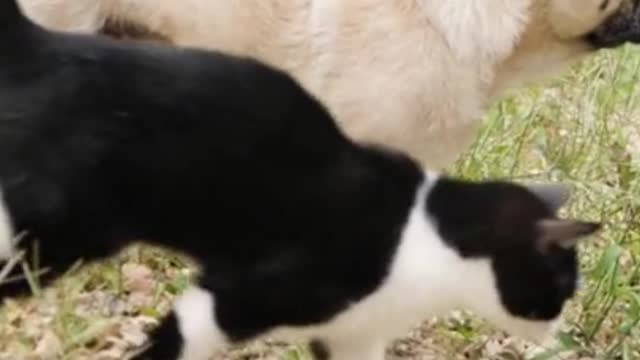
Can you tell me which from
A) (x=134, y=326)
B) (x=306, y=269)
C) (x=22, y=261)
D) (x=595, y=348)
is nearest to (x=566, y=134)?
(x=595, y=348)

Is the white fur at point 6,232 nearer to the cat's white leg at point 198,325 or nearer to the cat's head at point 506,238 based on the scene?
the cat's white leg at point 198,325

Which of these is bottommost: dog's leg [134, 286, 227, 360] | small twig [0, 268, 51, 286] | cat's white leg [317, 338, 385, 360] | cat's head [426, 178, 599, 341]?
cat's white leg [317, 338, 385, 360]

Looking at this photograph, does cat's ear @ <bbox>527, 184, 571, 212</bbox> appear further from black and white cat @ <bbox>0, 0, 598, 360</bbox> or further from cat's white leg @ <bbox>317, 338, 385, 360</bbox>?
cat's white leg @ <bbox>317, 338, 385, 360</bbox>

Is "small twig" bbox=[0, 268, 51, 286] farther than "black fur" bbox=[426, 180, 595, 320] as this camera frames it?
No

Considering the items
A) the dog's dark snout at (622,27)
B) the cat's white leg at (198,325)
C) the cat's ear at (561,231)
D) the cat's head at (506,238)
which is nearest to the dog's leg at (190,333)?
the cat's white leg at (198,325)

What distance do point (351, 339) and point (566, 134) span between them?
1.55 metres

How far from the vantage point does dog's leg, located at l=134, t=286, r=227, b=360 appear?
329cm

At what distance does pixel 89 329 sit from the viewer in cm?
343

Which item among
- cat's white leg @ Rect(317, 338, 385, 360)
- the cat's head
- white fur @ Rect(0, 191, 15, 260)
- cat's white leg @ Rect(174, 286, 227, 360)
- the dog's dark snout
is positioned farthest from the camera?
the dog's dark snout

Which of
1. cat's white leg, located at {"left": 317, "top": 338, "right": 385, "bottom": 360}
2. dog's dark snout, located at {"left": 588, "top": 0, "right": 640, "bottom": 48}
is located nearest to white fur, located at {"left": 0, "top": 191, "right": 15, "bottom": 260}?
cat's white leg, located at {"left": 317, "top": 338, "right": 385, "bottom": 360}

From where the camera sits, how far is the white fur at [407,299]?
3.30m

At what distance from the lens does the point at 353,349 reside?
11.7 ft

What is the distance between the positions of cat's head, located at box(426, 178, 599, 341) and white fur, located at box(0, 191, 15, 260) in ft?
2.28

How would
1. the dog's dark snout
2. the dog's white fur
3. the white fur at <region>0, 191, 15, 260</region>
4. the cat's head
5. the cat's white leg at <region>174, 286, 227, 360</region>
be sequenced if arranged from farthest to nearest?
the dog's dark snout → the dog's white fur → the cat's head → the cat's white leg at <region>174, 286, 227, 360</region> → the white fur at <region>0, 191, 15, 260</region>
